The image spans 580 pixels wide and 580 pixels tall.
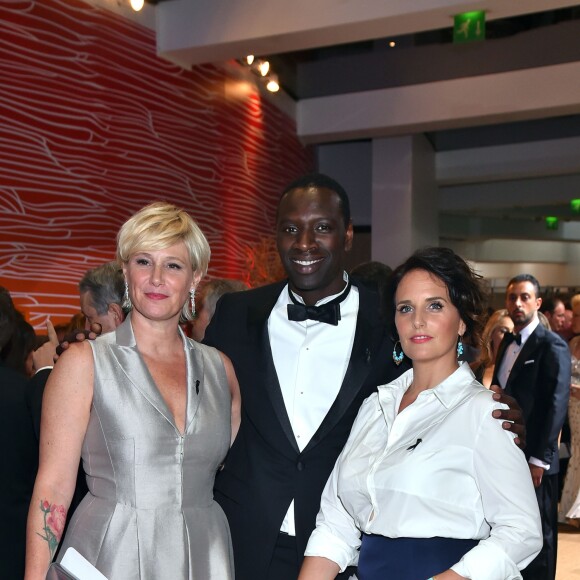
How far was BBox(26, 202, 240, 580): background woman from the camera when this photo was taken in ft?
6.95

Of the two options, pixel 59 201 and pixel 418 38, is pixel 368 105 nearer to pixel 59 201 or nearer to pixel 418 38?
pixel 418 38

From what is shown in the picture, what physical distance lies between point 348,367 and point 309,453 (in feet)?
0.93

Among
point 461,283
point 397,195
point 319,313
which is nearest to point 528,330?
point 319,313

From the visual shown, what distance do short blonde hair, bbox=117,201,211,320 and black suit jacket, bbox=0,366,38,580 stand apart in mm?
860

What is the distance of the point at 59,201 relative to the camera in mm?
7070

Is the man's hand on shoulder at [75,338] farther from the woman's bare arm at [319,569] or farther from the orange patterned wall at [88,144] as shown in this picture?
the orange patterned wall at [88,144]

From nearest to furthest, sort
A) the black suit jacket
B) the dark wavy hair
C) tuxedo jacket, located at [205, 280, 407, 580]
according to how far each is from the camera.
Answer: the dark wavy hair → tuxedo jacket, located at [205, 280, 407, 580] → the black suit jacket

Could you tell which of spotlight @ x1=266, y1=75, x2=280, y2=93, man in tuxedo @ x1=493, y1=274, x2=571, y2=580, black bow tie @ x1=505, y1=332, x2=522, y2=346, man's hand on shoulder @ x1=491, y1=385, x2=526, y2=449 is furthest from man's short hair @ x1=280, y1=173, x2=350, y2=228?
spotlight @ x1=266, y1=75, x2=280, y2=93

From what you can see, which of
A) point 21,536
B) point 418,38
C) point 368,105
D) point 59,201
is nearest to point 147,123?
point 59,201

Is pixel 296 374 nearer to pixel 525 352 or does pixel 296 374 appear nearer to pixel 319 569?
pixel 319 569

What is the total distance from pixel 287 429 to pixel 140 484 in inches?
20.5

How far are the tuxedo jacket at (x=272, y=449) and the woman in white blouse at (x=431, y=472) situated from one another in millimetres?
158

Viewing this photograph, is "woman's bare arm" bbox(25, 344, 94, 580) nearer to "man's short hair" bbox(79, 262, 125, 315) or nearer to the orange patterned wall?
"man's short hair" bbox(79, 262, 125, 315)

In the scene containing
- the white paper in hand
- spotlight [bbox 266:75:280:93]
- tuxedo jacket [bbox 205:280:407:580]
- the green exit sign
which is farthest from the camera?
spotlight [bbox 266:75:280:93]
